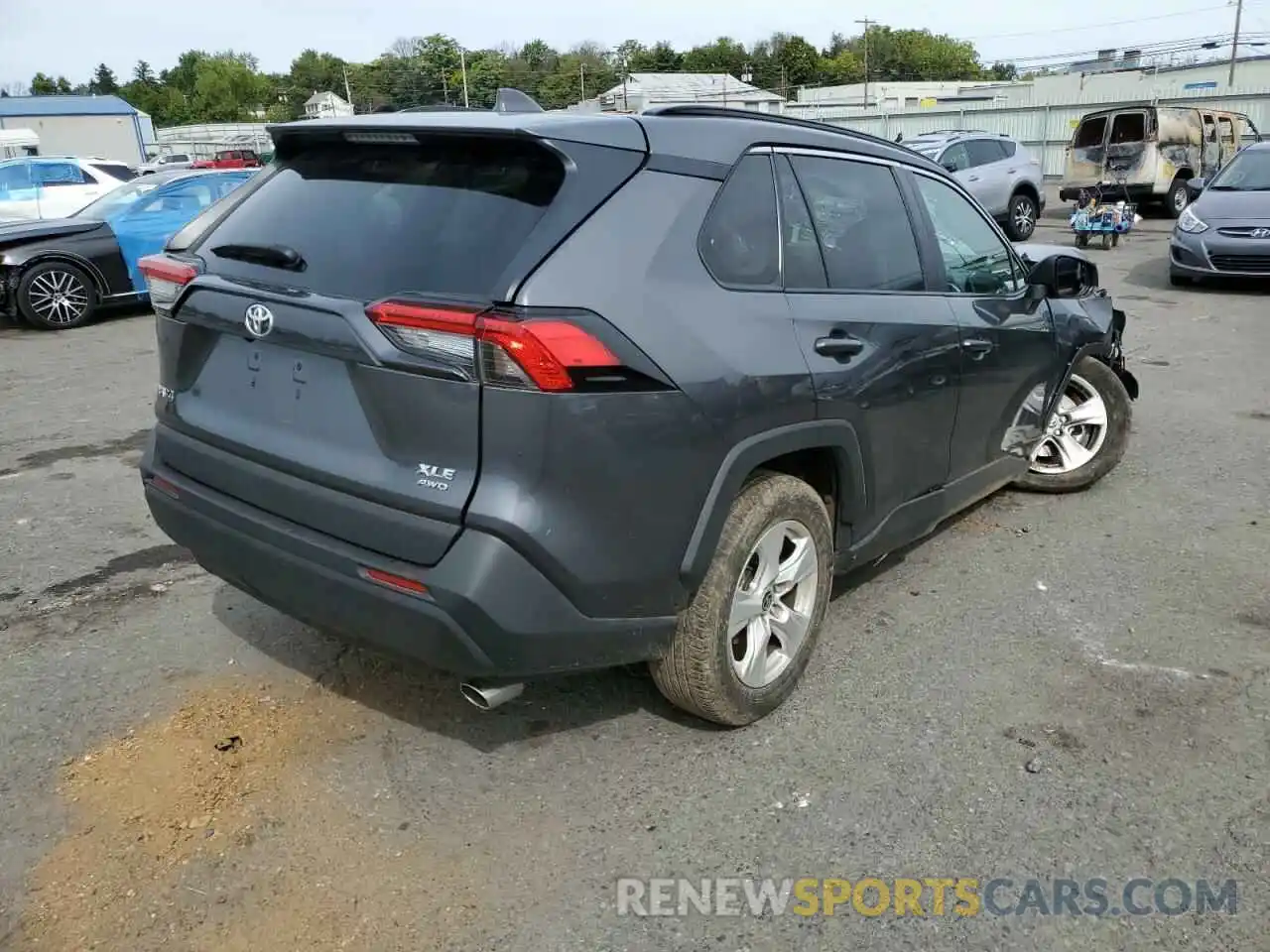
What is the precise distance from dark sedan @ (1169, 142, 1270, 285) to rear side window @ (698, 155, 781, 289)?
34.1 ft

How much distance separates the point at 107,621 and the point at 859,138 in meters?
3.38

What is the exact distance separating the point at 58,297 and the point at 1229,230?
42.6 ft

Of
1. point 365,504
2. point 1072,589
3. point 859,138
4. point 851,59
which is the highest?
point 851,59

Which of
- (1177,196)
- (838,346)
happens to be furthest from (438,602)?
(1177,196)

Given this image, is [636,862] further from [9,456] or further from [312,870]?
[9,456]

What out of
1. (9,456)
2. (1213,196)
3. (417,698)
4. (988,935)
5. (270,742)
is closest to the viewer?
(988,935)

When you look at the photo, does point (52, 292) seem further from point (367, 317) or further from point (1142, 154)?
point (1142, 154)

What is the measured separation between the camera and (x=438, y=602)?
2342 mm

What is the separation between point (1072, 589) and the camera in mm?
4133

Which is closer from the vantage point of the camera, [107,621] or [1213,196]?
[107,621]

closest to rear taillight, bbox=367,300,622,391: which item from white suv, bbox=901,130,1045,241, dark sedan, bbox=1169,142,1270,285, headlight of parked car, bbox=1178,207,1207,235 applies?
dark sedan, bbox=1169,142,1270,285

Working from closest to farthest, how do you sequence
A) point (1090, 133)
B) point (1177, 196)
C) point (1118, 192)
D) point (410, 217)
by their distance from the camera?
point (410, 217) < point (1118, 192) < point (1177, 196) < point (1090, 133)

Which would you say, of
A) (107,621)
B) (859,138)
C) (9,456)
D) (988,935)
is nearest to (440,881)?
(988,935)

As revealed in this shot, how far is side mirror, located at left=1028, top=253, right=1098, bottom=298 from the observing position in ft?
13.9
